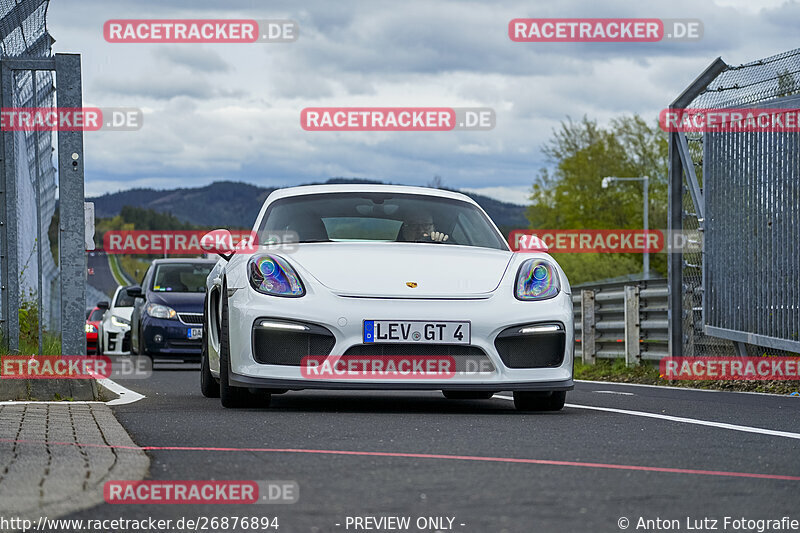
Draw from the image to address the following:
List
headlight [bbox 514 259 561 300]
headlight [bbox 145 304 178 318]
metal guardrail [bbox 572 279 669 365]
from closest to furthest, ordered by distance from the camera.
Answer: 1. headlight [bbox 514 259 561 300]
2. metal guardrail [bbox 572 279 669 365]
3. headlight [bbox 145 304 178 318]

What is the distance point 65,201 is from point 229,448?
156 inches

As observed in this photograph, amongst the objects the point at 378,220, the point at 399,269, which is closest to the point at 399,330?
the point at 399,269

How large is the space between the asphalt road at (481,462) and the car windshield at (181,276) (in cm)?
971

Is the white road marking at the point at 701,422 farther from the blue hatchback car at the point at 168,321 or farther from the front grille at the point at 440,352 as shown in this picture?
the blue hatchback car at the point at 168,321

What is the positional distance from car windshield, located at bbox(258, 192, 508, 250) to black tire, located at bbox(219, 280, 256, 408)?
610 millimetres

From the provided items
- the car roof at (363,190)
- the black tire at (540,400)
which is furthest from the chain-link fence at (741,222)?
the black tire at (540,400)

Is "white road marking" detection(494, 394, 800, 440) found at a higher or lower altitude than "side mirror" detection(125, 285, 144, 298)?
lower

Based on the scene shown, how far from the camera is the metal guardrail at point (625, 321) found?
15109mm

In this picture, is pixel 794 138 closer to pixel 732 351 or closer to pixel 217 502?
pixel 732 351

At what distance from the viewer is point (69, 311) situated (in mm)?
8766

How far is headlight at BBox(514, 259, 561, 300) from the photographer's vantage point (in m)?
7.51
